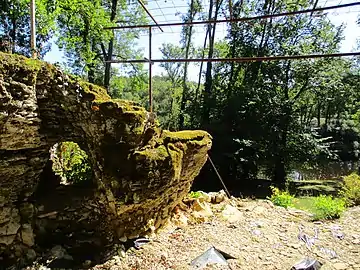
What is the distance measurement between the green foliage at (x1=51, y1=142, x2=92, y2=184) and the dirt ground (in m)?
1.70

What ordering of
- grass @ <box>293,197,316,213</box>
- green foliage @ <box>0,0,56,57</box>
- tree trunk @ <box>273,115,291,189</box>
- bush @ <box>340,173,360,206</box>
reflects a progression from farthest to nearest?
1. tree trunk @ <box>273,115,291,189</box>
2. grass @ <box>293,197,316,213</box>
3. green foliage @ <box>0,0,56,57</box>
4. bush @ <box>340,173,360,206</box>

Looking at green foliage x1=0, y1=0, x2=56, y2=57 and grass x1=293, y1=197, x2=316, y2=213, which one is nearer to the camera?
green foliage x1=0, y1=0, x2=56, y2=57

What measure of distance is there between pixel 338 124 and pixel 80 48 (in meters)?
20.7

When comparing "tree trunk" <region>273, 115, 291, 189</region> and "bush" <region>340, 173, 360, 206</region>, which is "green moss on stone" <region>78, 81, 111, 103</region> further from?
"tree trunk" <region>273, 115, 291, 189</region>

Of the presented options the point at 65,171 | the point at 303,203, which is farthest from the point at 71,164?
the point at 303,203

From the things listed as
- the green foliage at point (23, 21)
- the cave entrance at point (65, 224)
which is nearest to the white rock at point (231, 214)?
the cave entrance at point (65, 224)

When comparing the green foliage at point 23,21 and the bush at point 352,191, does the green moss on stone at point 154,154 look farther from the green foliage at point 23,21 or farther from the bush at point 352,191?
the bush at point 352,191

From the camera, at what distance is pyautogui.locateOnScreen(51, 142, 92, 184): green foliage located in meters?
4.94

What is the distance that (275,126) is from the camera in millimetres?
11789

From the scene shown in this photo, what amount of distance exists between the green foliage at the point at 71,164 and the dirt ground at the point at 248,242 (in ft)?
5.56

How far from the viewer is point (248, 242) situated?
14.3ft

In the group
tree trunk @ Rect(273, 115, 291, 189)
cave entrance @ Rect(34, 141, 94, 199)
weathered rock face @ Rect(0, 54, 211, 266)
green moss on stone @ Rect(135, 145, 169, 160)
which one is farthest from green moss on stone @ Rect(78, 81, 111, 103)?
tree trunk @ Rect(273, 115, 291, 189)

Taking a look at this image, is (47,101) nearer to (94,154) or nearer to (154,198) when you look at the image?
(94,154)

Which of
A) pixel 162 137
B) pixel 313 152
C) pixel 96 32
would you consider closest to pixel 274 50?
pixel 313 152
